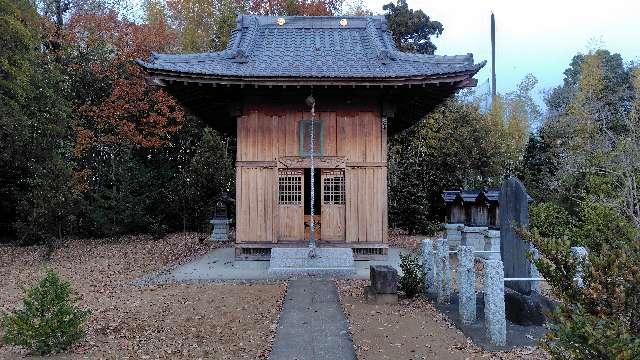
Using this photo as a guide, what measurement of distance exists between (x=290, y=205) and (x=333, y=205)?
1.10 metres

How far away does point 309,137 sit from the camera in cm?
1361

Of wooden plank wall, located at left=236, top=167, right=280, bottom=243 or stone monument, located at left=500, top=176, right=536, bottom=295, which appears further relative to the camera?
wooden plank wall, located at left=236, top=167, right=280, bottom=243

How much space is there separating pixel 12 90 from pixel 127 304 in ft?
36.7

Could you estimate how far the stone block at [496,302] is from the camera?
6844mm

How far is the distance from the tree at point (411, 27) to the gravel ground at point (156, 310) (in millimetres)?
18659

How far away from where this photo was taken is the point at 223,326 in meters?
8.17

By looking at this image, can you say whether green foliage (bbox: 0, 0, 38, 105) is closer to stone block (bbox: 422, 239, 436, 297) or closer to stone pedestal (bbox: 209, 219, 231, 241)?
stone pedestal (bbox: 209, 219, 231, 241)

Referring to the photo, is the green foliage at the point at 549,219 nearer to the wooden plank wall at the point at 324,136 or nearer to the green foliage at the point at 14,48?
the wooden plank wall at the point at 324,136

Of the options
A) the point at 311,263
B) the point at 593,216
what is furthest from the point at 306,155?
the point at 593,216

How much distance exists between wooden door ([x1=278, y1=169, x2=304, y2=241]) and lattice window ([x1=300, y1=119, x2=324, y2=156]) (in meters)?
0.57

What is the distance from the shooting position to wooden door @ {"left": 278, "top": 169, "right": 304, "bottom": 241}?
13.6 metres

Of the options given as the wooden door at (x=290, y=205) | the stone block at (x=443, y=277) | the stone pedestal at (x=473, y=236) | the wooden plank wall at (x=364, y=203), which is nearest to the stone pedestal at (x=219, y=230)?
the wooden door at (x=290, y=205)

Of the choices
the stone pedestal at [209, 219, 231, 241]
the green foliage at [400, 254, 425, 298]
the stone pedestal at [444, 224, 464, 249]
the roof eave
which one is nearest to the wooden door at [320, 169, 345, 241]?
the roof eave

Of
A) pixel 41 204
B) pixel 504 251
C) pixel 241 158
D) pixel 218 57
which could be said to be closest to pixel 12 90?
pixel 41 204
